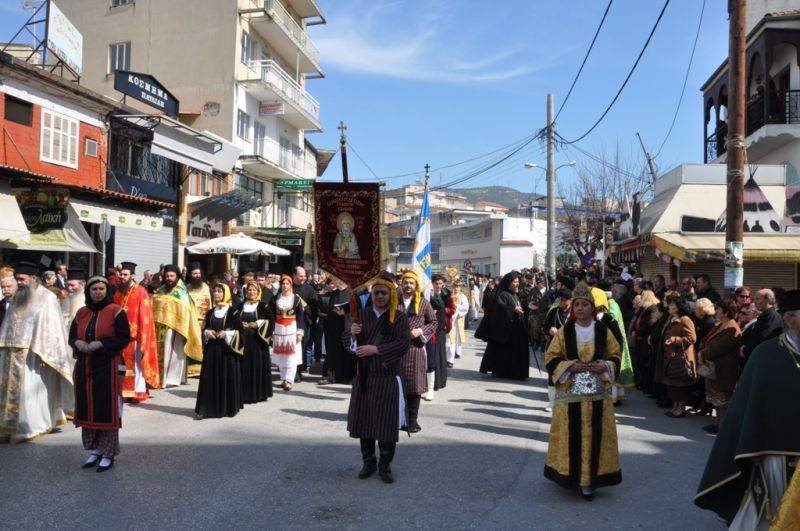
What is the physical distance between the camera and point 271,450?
650 cm

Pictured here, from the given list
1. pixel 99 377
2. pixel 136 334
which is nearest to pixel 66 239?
pixel 136 334

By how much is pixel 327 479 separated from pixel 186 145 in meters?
17.5

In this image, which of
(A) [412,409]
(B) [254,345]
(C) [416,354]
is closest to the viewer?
(A) [412,409]

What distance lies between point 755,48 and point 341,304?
16.1 meters

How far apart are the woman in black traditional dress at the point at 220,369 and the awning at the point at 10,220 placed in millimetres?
6422

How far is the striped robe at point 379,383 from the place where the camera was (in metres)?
5.54

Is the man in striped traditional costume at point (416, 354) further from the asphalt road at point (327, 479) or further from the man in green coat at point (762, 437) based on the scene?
the man in green coat at point (762, 437)

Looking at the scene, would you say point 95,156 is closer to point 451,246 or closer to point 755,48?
point 755,48

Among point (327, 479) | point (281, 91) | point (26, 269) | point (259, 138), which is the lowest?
point (327, 479)

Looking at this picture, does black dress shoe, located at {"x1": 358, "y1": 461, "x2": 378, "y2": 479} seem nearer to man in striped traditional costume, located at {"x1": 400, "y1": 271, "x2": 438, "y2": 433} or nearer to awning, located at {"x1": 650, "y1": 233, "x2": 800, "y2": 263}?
man in striped traditional costume, located at {"x1": 400, "y1": 271, "x2": 438, "y2": 433}

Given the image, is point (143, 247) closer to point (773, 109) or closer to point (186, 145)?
point (186, 145)

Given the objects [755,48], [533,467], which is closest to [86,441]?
[533,467]

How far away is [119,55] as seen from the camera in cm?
2792

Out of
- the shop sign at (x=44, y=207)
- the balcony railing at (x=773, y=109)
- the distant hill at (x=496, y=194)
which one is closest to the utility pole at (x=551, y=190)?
the balcony railing at (x=773, y=109)
